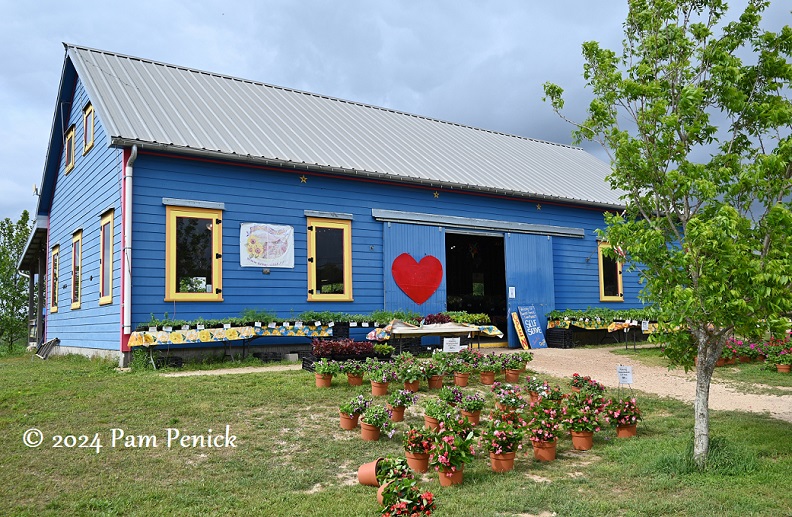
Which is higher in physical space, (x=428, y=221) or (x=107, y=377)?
(x=428, y=221)

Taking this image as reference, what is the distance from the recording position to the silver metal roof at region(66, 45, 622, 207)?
1312 centimetres

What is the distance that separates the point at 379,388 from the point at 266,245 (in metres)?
5.75

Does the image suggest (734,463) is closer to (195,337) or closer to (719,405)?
(719,405)

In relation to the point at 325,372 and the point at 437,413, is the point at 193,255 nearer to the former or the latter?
the point at 325,372

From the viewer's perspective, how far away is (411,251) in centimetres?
1545

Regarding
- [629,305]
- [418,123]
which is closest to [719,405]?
[629,305]

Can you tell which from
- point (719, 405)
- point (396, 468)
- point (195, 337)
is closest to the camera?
point (396, 468)

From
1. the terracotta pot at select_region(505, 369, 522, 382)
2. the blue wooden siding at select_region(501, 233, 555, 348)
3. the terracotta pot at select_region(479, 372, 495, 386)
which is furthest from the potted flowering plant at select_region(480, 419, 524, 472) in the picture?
the blue wooden siding at select_region(501, 233, 555, 348)

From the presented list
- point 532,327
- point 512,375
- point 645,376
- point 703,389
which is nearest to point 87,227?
point 512,375

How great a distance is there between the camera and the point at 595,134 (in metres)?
6.46

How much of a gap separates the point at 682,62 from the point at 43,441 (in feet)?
24.0

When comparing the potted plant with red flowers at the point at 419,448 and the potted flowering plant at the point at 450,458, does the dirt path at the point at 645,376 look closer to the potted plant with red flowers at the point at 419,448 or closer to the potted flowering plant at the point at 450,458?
the potted flowering plant at the point at 450,458

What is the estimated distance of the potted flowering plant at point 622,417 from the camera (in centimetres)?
677

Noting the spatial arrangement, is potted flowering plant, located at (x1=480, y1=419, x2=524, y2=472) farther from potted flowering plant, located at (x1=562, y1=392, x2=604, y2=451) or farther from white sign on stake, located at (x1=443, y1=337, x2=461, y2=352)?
white sign on stake, located at (x1=443, y1=337, x2=461, y2=352)
